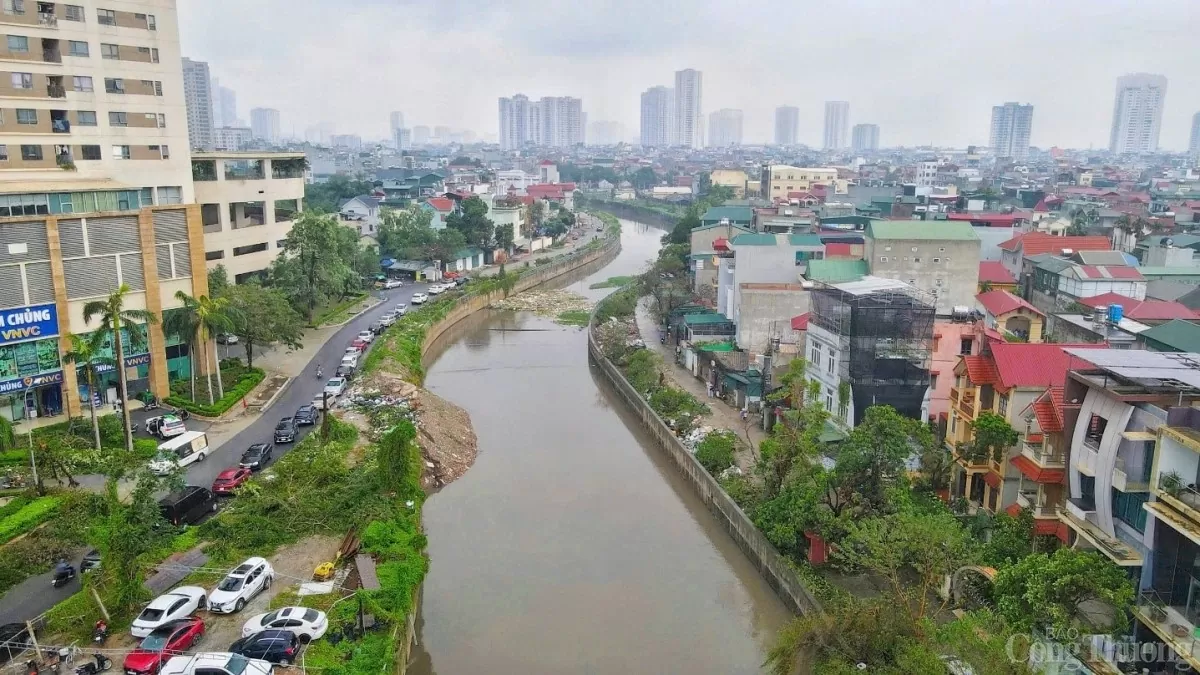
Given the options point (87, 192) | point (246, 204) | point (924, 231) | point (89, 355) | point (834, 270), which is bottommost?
point (89, 355)

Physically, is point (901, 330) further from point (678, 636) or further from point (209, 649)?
point (209, 649)

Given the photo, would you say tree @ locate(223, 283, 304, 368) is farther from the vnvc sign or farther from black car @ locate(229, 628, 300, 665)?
black car @ locate(229, 628, 300, 665)

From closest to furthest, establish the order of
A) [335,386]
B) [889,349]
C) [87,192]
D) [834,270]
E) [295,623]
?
[295,623], [889,349], [87,192], [335,386], [834,270]

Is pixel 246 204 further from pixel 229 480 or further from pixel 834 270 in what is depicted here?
pixel 834 270

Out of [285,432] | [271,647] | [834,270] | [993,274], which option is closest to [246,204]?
[285,432]

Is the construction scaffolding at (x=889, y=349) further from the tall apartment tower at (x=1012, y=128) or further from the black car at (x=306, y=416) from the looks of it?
the tall apartment tower at (x=1012, y=128)

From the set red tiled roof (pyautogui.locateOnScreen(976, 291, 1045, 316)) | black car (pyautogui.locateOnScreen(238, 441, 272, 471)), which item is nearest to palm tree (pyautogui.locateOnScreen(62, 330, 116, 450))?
black car (pyautogui.locateOnScreen(238, 441, 272, 471))
